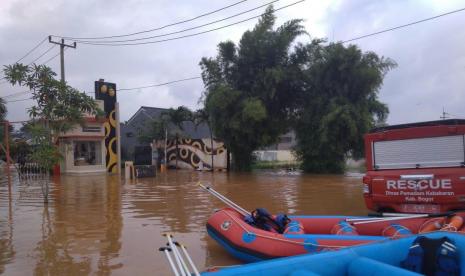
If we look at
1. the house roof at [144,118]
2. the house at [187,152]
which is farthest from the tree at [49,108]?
the house roof at [144,118]

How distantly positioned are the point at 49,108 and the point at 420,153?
10.1 metres

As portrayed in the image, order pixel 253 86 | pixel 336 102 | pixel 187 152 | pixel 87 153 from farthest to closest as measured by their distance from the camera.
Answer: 1. pixel 187 152
2. pixel 87 153
3. pixel 253 86
4. pixel 336 102

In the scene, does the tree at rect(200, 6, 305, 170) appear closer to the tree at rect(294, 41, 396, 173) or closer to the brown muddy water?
the tree at rect(294, 41, 396, 173)

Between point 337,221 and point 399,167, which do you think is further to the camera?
point 399,167

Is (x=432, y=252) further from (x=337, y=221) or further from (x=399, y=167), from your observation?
→ (x=399, y=167)

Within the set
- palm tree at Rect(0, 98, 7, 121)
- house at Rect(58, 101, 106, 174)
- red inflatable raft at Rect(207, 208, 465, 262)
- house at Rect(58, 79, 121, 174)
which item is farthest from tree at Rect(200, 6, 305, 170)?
red inflatable raft at Rect(207, 208, 465, 262)

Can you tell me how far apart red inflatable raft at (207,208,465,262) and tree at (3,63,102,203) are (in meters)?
7.69

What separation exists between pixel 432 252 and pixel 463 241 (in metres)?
0.37

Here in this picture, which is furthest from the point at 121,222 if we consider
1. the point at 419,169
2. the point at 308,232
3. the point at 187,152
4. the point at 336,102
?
the point at 187,152

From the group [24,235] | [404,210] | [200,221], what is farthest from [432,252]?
[24,235]

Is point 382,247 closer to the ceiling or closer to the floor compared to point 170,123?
closer to the floor

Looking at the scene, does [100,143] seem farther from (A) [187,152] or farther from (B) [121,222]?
(B) [121,222]

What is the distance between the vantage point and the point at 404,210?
8.16 m

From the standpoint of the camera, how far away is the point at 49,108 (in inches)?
535
